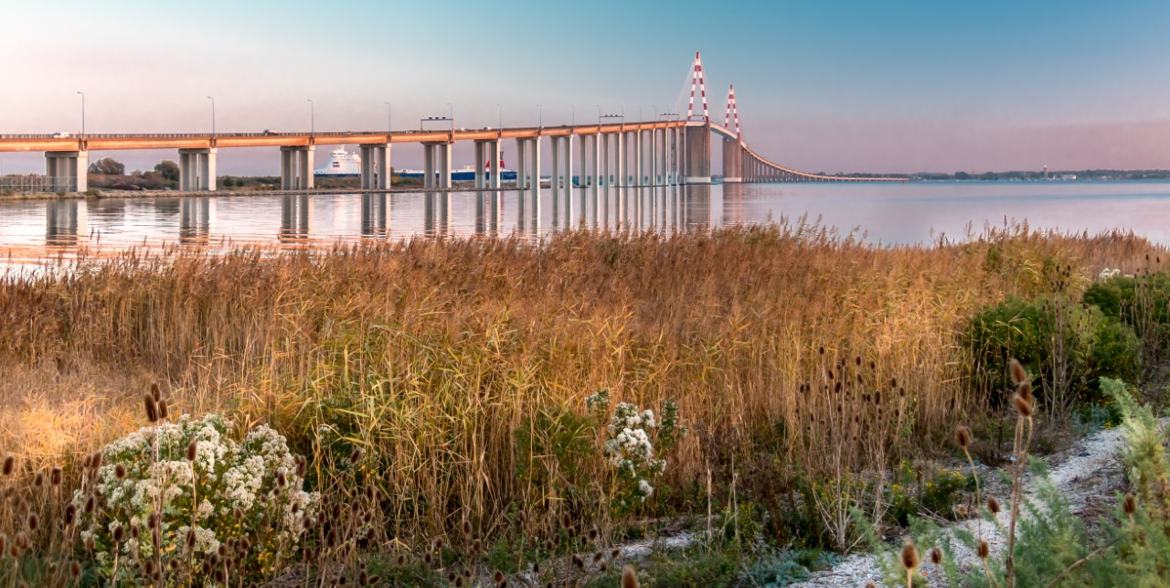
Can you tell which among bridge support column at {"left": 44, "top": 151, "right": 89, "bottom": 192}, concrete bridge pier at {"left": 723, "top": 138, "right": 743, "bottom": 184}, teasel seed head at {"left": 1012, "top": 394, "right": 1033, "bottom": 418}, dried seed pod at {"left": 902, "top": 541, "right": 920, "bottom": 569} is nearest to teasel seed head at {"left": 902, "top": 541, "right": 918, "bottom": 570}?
dried seed pod at {"left": 902, "top": 541, "right": 920, "bottom": 569}

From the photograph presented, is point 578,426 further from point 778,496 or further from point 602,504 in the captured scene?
point 778,496

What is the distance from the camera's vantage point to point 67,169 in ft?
271

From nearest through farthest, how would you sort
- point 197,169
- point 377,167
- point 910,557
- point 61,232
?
1. point 910,557
2. point 61,232
3. point 197,169
4. point 377,167

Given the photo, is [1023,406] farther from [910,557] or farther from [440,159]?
[440,159]

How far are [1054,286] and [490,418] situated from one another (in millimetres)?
7515

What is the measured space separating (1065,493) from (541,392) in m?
2.95

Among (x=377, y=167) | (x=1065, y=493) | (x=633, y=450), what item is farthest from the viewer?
(x=377, y=167)

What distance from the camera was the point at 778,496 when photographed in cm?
586

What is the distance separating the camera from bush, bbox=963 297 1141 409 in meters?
8.27

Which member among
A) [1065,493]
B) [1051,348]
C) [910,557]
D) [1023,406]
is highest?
[1023,406]

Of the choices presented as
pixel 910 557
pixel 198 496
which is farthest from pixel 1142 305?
pixel 910 557

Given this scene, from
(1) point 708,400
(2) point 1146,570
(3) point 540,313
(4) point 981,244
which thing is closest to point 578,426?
(1) point 708,400

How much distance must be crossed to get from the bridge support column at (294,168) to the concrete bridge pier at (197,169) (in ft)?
30.5

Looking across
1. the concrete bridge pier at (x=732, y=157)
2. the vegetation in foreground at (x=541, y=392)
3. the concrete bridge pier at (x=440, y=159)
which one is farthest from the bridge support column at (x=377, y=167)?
the vegetation in foreground at (x=541, y=392)
